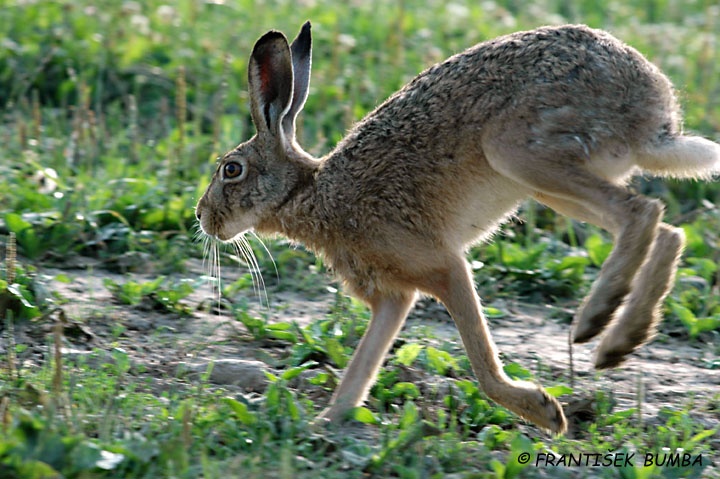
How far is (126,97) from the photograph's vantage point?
7594mm

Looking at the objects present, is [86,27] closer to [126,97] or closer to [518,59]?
[126,97]

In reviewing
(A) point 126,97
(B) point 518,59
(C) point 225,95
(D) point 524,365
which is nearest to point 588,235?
(D) point 524,365

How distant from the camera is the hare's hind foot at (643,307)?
14.7 ft

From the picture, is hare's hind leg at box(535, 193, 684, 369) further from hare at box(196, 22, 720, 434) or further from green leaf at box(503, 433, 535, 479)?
green leaf at box(503, 433, 535, 479)

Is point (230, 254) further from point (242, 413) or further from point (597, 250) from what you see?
point (242, 413)

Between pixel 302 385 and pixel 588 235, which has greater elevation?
pixel 588 235

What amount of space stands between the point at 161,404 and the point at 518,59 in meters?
1.98

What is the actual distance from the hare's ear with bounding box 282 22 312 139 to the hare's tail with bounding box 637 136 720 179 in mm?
1534

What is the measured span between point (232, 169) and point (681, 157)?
195 centimetres

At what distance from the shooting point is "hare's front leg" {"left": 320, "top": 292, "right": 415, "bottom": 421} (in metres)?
4.51

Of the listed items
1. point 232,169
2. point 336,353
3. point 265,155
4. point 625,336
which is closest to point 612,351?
point 625,336

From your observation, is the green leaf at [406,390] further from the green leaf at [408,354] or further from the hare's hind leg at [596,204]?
the hare's hind leg at [596,204]

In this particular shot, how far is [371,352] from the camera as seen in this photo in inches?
189

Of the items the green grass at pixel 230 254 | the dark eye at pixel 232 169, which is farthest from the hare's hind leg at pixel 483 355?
the dark eye at pixel 232 169
